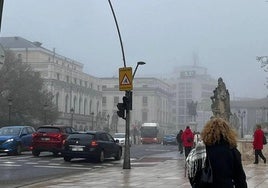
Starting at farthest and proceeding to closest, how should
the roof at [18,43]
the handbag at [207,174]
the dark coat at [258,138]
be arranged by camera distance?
the roof at [18,43] < the dark coat at [258,138] < the handbag at [207,174]

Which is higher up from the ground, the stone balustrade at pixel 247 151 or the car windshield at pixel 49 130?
the car windshield at pixel 49 130

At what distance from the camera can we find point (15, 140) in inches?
1161

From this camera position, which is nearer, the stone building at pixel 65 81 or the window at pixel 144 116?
the stone building at pixel 65 81

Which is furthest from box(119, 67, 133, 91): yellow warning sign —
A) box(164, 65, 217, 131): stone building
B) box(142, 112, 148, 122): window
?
box(164, 65, 217, 131): stone building

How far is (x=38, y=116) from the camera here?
7406 centimetres

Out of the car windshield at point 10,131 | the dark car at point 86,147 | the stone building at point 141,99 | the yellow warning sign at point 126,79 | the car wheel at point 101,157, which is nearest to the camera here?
the yellow warning sign at point 126,79

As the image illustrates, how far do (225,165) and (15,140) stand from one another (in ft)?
81.5

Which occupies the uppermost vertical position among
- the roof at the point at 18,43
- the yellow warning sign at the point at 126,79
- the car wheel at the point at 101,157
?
the roof at the point at 18,43

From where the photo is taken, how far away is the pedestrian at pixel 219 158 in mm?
5918

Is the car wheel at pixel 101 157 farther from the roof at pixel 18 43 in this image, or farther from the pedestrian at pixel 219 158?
the roof at pixel 18 43

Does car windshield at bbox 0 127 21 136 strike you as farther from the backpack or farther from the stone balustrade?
the stone balustrade

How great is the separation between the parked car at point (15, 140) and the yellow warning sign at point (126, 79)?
34.0ft

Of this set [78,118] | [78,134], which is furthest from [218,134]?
[78,118]

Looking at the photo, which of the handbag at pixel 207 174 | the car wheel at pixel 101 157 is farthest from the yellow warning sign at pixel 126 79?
the handbag at pixel 207 174
